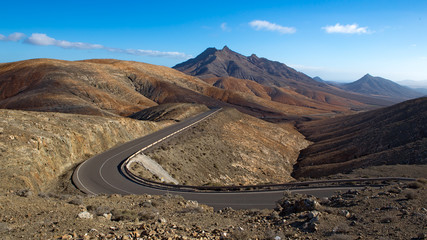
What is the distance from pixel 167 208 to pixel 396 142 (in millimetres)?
41770

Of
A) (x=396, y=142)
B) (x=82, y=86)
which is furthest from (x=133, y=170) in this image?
(x=82, y=86)

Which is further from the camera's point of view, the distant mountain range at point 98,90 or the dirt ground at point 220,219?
the distant mountain range at point 98,90

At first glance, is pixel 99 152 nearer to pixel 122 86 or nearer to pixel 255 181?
pixel 255 181

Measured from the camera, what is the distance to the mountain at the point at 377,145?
34.4m

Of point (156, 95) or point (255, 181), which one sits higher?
point (156, 95)

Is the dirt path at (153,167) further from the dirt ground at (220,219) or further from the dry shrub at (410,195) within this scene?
the dry shrub at (410,195)

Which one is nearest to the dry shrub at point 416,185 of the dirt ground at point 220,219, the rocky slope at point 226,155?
the dirt ground at point 220,219

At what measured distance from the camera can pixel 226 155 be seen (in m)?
38.7

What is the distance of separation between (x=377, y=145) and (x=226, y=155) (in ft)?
80.4

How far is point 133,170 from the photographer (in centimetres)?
2425

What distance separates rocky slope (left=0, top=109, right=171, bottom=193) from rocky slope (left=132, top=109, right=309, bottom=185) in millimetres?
6372


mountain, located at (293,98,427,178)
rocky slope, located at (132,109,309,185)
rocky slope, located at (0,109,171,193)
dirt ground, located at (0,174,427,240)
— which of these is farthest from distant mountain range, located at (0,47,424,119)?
dirt ground, located at (0,174,427,240)

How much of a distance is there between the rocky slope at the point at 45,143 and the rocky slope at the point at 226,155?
6.37 metres

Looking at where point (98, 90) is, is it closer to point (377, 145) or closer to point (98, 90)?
point (98, 90)
